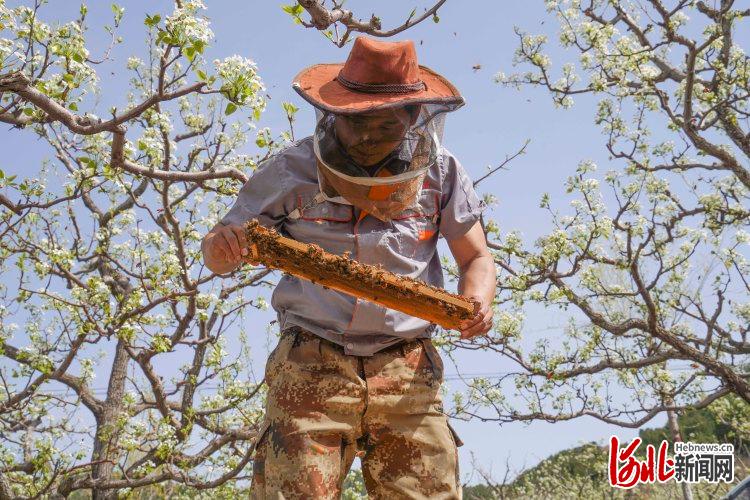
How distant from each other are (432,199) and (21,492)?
8195 mm

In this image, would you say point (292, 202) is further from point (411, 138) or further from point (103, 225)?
point (103, 225)

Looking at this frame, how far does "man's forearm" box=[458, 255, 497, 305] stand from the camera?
3029 mm

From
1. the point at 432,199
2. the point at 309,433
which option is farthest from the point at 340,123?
the point at 309,433

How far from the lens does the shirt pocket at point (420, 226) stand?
9.91 ft

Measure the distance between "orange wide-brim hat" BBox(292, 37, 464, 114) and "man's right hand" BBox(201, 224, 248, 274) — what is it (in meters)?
0.55

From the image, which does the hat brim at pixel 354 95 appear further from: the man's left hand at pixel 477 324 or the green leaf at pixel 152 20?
the green leaf at pixel 152 20

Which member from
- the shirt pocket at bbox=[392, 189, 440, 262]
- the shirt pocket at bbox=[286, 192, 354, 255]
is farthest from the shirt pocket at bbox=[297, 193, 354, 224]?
the shirt pocket at bbox=[392, 189, 440, 262]

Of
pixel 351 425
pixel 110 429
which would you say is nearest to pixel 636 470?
pixel 110 429

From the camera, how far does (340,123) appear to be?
2855 millimetres

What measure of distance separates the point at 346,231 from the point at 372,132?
406 mm

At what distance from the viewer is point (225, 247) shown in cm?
280

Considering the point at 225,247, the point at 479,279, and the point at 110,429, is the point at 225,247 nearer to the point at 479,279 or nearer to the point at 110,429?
the point at 479,279

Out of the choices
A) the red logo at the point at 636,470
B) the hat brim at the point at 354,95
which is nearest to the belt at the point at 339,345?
the hat brim at the point at 354,95

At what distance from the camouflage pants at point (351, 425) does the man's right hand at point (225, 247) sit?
0.37 metres
